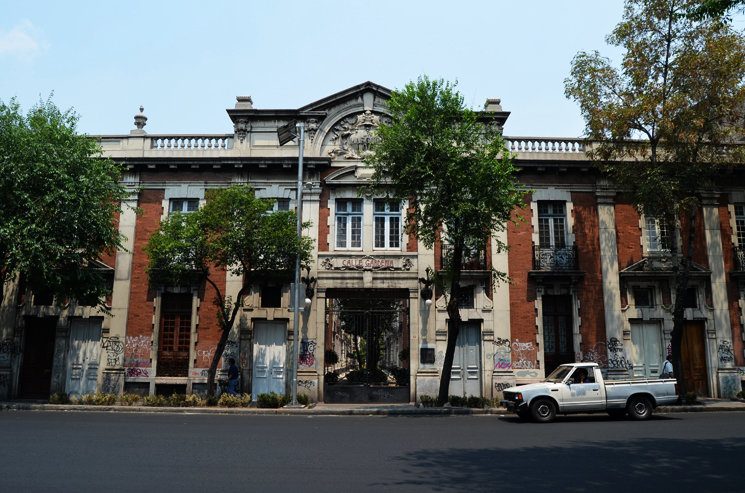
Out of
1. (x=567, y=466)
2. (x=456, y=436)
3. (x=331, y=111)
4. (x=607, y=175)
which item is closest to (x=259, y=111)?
(x=331, y=111)

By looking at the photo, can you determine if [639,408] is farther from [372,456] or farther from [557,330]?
[372,456]

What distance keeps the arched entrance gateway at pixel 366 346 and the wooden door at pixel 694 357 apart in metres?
10.8

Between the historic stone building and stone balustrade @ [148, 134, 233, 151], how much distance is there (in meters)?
0.08

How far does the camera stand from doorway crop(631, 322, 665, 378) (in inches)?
878

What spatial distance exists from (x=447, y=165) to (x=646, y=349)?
11305 mm

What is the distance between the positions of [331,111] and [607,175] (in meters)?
11.5

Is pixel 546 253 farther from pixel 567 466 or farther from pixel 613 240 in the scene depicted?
pixel 567 466

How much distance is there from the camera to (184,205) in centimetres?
2361

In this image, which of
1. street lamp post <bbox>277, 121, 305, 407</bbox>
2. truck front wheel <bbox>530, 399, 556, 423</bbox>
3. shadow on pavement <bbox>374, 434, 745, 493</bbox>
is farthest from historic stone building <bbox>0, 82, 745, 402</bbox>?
shadow on pavement <bbox>374, 434, 745, 493</bbox>

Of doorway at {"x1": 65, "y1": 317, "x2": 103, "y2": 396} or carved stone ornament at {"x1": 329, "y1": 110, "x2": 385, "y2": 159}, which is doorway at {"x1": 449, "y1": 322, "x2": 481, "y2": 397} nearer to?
carved stone ornament at {"x1": 329, "y1": 110, "x2": 385, "y2": 159}

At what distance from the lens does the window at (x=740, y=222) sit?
23391mm

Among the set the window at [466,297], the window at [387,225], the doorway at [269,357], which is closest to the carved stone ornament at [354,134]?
the window at [387,225]

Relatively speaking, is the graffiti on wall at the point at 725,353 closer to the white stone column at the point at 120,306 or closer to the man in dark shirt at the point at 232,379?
the man in dark shirt at the point at 232,379

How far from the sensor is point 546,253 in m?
22.9
